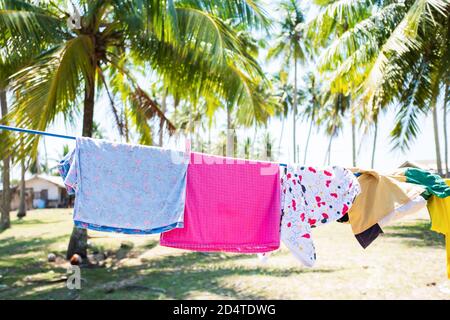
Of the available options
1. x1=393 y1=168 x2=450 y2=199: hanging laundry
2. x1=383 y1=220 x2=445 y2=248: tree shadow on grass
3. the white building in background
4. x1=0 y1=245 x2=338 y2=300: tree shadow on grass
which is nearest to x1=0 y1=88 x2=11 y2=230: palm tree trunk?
x1=0 y1=245 x2=338 y2=300: tree shadow on grass

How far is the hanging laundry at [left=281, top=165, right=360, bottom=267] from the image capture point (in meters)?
3.64

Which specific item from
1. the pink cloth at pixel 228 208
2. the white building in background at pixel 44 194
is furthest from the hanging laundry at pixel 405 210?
the white building in background at pixel 44 194

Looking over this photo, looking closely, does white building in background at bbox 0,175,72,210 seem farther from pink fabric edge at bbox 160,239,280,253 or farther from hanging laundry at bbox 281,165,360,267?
hanging laundry at bbox 281,165,360,267

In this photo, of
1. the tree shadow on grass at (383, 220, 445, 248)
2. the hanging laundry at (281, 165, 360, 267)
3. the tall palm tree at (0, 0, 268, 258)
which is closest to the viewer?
the hanging laundry at (281, 165, 360, 267)

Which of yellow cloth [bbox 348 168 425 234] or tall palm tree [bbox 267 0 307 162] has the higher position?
tall palm tree [bbox 267 0 307 162]

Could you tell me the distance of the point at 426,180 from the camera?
3.96 m

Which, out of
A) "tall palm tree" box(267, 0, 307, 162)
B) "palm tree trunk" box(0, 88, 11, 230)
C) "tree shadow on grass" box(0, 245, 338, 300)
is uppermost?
"tall palm tree" box(267, 0, 307, 162)

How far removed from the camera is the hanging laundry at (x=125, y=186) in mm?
3330

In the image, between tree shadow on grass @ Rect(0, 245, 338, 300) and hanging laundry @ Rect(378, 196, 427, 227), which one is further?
tree shadow on grass @ Rect(0, 245, 338, 300)

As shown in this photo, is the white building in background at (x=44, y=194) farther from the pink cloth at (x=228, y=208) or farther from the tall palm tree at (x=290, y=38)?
the pink cloth at (x=228, y=208)

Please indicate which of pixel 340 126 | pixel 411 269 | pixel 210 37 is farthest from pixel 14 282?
pixel 340 126

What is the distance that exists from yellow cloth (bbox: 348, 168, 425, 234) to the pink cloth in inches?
27.9

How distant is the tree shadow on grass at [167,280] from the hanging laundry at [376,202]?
3.19 meters
